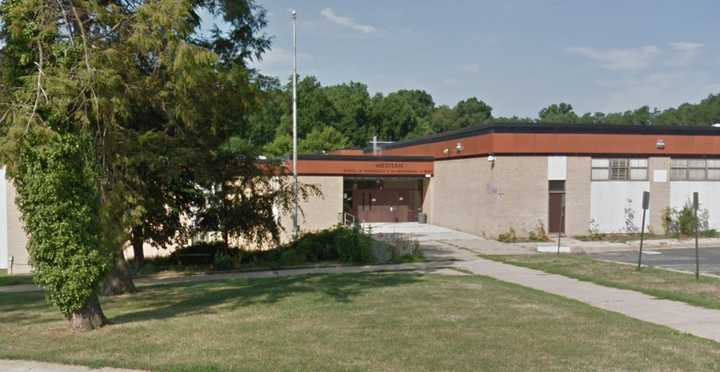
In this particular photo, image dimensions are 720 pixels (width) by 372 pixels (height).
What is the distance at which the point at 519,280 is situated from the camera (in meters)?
17.3

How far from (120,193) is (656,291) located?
1154 cm

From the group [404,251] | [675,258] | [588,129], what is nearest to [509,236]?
[588,129]

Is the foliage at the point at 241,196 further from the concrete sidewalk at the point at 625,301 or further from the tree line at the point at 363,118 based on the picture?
the tree line at the point at 363,118

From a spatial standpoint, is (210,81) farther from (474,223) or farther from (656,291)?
(474,223)

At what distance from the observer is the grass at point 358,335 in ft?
26.5

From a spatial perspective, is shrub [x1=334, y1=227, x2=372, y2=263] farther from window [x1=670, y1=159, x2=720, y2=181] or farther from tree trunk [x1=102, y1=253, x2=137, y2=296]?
window [x1=670, y1=159, x2=720, y2=181]

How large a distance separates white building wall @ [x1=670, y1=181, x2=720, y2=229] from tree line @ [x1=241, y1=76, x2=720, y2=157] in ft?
122

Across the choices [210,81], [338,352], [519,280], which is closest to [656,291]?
[519,280]

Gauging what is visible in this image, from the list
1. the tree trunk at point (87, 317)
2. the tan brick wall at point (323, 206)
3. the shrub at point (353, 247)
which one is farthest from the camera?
the tan brick wall at point (323, 206)

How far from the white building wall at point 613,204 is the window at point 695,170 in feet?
7.67

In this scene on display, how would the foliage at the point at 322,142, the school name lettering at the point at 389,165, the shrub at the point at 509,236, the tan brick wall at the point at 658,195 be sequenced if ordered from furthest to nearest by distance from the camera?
the foliage at the point at 322,142, the school name lettering at the point at 389,165, the tan brick wall at the point at 658,195, the shrub at the point at 509,236

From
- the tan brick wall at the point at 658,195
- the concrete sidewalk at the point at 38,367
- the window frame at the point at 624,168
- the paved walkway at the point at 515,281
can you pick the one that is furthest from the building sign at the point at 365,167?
the concrete sidewalk at the point at 38,367

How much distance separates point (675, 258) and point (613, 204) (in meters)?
8.19

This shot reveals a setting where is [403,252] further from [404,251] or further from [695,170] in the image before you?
[695,170]
